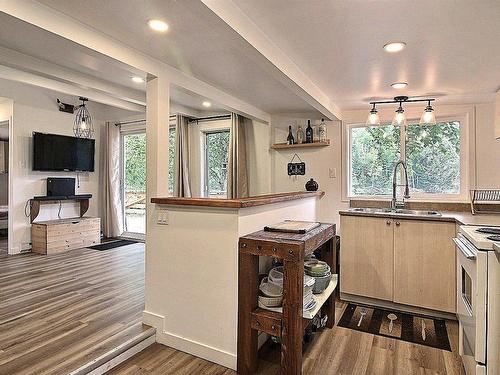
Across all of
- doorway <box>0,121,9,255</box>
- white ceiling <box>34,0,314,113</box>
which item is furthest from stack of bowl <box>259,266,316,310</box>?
doorway <box>0,121,9,255</box>

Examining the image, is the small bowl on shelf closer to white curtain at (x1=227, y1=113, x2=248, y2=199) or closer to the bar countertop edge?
the bar countertop edge

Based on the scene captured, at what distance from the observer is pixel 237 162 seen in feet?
15.7

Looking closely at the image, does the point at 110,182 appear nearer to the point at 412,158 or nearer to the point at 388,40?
the point at 412,158

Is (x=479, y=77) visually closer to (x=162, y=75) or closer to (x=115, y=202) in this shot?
(x=162, y=75)

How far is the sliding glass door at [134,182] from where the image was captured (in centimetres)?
618

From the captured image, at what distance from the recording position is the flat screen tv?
5.14 meters

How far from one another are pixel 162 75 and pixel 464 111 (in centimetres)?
329

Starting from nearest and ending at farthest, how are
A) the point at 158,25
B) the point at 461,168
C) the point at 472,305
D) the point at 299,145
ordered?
the point at 472,305 < the point at 158,25 < the point at 461,168 < the point at 299,145

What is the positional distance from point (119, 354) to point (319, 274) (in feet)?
4.94

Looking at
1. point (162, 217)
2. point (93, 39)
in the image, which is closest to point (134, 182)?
point (162, 217)

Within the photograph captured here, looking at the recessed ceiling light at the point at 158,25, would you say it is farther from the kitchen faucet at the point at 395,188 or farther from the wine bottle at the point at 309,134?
the kitchen faucet at the point at 395,188

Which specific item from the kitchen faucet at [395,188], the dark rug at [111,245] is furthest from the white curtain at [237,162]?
the dark rug at [111,245]

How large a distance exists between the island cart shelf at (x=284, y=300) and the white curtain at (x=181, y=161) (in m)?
3.24

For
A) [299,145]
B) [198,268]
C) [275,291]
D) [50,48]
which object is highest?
[50,48]
